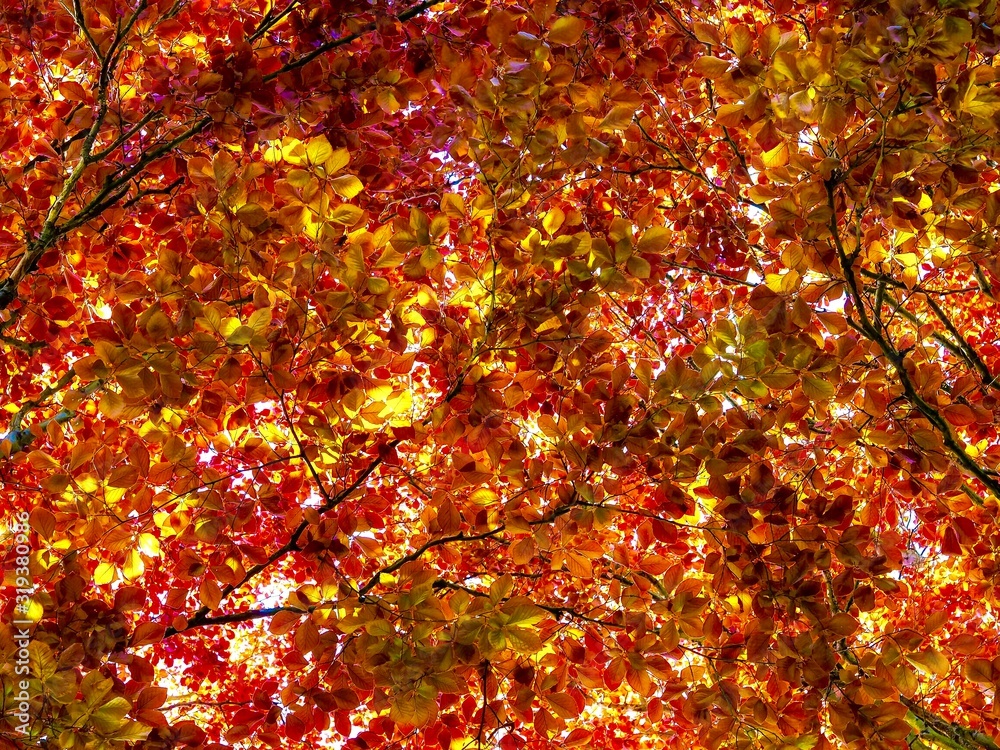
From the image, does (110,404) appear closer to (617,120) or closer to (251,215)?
(251,215)

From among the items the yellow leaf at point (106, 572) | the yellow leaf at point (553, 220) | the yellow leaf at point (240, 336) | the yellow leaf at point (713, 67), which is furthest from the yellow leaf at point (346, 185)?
the yellow leaf at point (106, 572)

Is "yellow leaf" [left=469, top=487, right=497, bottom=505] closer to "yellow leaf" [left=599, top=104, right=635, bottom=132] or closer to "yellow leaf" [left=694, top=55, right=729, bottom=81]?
"yellow leaf" [left=599, top=104, right=635, bottom=132]

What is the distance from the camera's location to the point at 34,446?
4.99m

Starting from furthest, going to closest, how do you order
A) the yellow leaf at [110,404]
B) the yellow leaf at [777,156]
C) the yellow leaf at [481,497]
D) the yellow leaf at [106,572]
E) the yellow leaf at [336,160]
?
the yellow leaf at [481,497] → the yellow leaf at [777,156] → the yellow leaf at [106,572] → the yellow leaf at [336,160] → the yellow leaf at [110,404]

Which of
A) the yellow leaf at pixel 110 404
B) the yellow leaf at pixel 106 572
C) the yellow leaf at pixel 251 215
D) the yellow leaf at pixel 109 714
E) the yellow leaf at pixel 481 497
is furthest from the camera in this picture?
the yellow leaf at pixel 481 497

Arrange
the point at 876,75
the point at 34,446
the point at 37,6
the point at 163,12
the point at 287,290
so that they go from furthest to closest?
1. the point at 34,446
2. the point at 37,6
3. the point at 163,12
4. the point at 287,290
5. the point at 876,75

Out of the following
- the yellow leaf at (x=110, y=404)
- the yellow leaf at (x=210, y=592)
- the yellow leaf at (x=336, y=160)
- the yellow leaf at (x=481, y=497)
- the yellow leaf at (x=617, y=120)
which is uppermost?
the yellow leaf at (x=617, y=120)

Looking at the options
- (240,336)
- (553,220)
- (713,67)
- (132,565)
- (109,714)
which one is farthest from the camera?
(553,220)

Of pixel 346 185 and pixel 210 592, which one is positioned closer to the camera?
pixel 346 185

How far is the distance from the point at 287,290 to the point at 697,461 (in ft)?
6.50

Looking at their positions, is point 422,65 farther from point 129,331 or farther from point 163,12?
point 129,331

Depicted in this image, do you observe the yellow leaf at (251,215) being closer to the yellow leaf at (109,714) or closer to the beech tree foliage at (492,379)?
the beech tree foliage at (492,379)

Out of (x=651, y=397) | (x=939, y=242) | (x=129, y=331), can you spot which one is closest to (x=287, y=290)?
(x=129, y=331)

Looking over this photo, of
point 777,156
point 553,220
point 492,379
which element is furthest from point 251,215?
point 777,156
